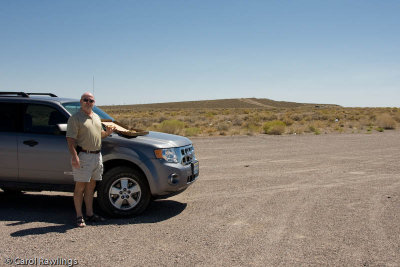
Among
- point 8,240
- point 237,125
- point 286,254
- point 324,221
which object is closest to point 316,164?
point 324,221

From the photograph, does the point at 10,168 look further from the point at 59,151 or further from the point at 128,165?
the point at 128,165

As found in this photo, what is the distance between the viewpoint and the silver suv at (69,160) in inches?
254

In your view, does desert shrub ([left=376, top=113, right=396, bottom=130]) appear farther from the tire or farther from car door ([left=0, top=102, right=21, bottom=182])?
car door ([left=0, top=102, right=21, bottom=182])

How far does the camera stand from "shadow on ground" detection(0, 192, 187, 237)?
6.13 meters

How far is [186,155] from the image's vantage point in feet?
22.9

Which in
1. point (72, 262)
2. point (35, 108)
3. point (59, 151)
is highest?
point (35, 108)

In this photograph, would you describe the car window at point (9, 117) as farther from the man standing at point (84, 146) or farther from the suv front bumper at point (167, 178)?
the suv front bumper at point (167, 178)

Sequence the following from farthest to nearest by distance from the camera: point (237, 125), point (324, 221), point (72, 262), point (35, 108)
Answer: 1. point (237, 125)
2. point (35, 108)
3. point (324, 221)
4. point (72, 262)

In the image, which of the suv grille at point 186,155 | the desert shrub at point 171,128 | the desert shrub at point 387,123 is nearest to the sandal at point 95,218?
the suv grille at point 186,155

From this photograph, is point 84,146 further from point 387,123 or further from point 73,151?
point 387,123

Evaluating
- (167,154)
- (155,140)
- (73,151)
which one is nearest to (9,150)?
(73,151)

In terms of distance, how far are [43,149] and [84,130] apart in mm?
1203

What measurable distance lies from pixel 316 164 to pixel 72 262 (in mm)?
9958

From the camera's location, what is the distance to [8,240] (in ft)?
17.7
